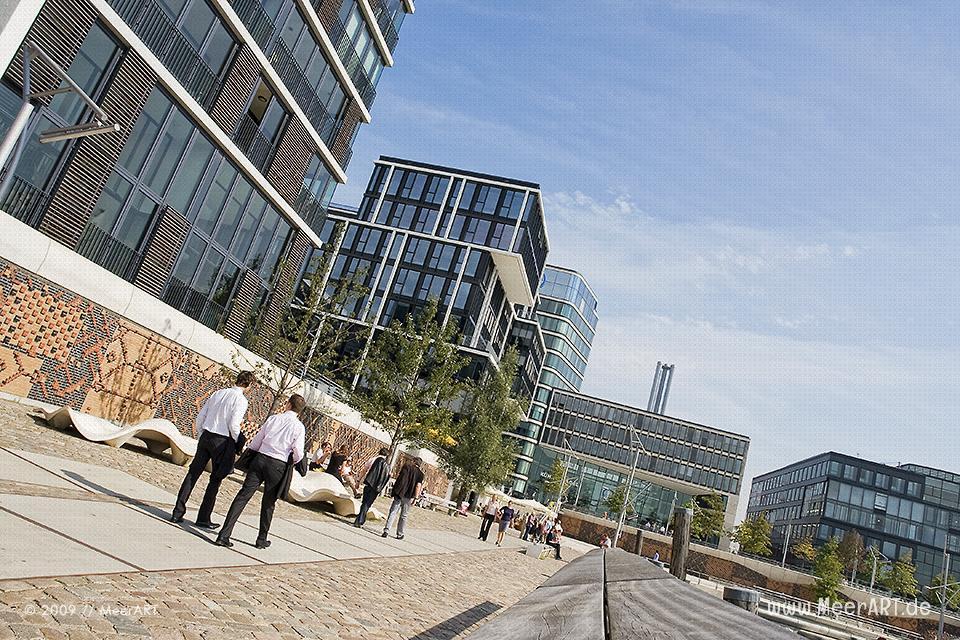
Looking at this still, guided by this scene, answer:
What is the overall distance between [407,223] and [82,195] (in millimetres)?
48536

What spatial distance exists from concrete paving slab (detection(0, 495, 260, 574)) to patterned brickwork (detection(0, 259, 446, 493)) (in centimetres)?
940

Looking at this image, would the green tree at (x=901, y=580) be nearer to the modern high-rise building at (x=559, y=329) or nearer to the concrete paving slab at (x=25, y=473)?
the modern high-rise building at (x=559, y=329)

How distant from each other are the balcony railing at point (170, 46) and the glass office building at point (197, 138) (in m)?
0.04

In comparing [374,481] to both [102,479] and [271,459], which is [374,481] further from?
[271,459]

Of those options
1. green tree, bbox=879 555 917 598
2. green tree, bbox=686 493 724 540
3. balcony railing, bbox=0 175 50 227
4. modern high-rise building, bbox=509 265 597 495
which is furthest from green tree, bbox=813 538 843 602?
balcony railing, bbox=0 175 50 227

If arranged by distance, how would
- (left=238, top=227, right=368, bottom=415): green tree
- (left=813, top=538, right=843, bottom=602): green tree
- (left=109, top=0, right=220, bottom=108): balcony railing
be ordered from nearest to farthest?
(left=109, top=0, right=220, bottom=108): balcony railing → (left=238, top=227, right=368, bottom=415): green tree → (left=813, top=538, right=843, bottom=602): green tree

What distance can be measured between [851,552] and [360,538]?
8758 centimetres

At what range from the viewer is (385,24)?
30875 millimetres

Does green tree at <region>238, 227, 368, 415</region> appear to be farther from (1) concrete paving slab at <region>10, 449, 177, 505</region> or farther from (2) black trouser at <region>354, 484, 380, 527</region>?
(1) concrete paving slab at <region>10, 449, 177, 505</region>

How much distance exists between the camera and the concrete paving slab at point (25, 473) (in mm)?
7094

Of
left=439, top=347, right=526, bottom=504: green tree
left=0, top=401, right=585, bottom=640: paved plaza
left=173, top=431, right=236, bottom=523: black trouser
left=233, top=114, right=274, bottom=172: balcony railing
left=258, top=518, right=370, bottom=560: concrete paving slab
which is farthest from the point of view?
left=439, top=347, right=526, bottom=504: green tree

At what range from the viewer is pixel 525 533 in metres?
37.7

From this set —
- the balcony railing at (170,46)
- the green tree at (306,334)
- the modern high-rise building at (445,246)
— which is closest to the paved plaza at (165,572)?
the green tree at (306,334)

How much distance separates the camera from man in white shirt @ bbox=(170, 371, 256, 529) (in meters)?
7.88
